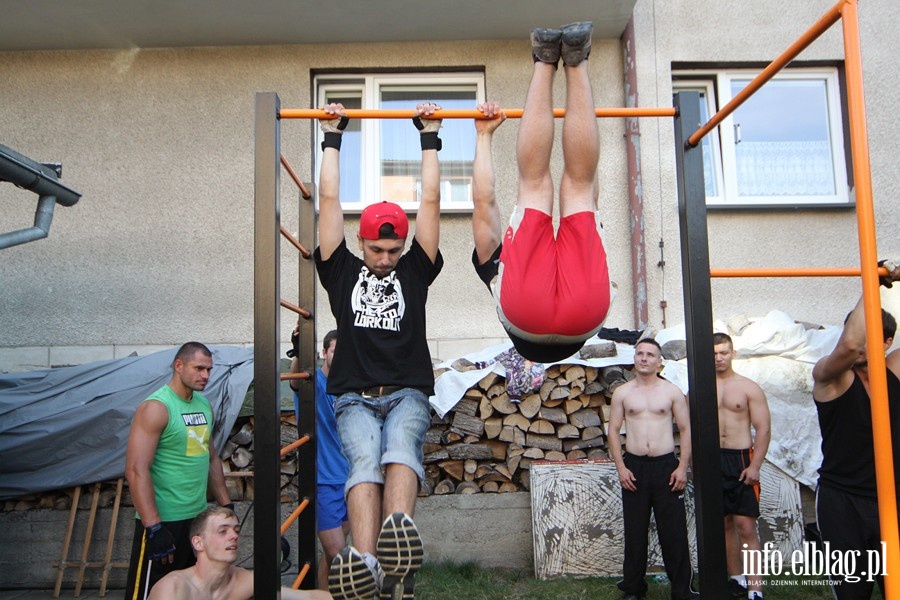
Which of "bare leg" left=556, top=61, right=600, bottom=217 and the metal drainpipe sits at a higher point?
the metal drainpipe

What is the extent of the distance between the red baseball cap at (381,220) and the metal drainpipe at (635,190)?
12.1 feet

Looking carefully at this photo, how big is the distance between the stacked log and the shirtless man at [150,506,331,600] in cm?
219

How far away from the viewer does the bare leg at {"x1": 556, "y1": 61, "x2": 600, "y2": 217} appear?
2487 mm

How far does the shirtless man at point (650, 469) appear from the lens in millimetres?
4590

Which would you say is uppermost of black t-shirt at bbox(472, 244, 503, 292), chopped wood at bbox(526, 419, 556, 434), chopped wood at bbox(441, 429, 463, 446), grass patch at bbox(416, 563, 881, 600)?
black t-shirt at bbox(472, 244, 503, 292)

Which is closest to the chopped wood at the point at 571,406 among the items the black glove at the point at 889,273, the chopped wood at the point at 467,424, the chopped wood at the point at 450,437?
the chopped wood at the point at 467,424

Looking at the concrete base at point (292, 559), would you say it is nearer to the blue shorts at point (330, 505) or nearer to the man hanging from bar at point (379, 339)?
the blue shorts at point (330, 505)

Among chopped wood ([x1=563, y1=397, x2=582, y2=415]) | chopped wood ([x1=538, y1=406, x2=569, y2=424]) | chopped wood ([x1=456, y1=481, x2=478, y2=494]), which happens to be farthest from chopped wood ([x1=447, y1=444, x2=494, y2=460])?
chopped wood ([x1=563, y1=397, x2=582, y2=415])

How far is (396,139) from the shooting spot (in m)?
6.65

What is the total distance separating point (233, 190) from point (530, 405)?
3.01 meters

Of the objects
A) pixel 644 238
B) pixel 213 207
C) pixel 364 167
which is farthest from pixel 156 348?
pixel 644 238

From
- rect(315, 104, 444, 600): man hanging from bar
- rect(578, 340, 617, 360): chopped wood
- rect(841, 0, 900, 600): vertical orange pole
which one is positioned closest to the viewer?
rect(841, 0, 900, 600): vertical orange pole

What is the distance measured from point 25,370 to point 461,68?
430 centimetres

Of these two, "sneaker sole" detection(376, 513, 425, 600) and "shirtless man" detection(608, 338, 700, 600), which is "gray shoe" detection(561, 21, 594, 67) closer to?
"sneaker sole" detection(376, 513, 425, 600)
